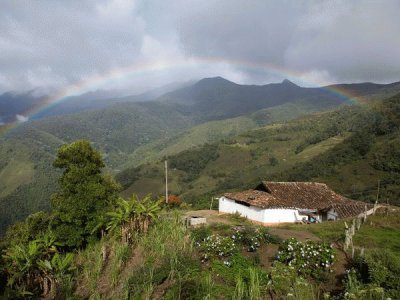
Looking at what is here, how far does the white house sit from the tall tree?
46.3 feet

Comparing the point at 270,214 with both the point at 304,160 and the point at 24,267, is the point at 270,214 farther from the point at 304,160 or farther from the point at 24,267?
the point at 304,160

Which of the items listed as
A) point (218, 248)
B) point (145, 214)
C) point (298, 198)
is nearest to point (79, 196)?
point (145, 214)

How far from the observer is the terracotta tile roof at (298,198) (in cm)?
2709

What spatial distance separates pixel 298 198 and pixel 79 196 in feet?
63.9

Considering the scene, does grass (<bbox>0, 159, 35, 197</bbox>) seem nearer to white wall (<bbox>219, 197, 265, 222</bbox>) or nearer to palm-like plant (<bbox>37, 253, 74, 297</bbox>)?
white wall (<bbox>219, 197, 265, 222</bbox>)

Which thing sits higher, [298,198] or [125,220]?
[125,220]

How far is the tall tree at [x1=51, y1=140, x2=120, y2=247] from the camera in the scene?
14442 millimetres

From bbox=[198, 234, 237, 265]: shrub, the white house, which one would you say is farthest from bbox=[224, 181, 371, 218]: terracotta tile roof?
bbox=[198, 234, 237, 265]: shrub

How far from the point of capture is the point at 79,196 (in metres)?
14.8

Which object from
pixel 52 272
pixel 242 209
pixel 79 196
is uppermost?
pixel 79 196

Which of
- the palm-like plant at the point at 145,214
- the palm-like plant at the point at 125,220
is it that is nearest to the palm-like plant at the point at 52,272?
the palm-like plant at the point at 125,220

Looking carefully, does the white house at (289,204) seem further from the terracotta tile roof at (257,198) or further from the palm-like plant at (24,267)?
the palm-like plant at (24,267)

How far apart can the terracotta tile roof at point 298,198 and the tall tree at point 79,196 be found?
563 inches

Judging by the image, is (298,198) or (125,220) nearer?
(125,220)
